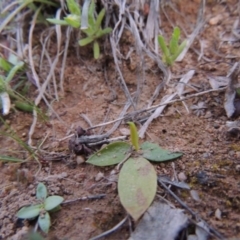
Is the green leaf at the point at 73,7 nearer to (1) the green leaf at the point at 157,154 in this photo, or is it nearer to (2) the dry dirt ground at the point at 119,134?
(2) the dry dirt ground at the point at 119,134

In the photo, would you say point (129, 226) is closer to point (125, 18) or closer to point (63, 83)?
point (63, 83)

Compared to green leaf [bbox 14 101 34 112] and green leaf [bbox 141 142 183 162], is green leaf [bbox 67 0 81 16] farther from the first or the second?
green leaf [bbox 141 142 183 162]

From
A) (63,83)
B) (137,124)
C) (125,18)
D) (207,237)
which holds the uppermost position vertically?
(125,18)

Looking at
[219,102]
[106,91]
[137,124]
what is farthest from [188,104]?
[106,91]

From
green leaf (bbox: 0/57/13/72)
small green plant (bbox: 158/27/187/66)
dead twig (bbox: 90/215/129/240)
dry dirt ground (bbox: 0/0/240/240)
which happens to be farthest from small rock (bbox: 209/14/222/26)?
dead twig (bbox: 90/215/129/240)

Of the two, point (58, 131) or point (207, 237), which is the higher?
point (58, 131)

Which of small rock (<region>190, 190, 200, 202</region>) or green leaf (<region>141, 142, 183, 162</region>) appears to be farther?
green leaf (<region>141, 142, 183, 162</region>)

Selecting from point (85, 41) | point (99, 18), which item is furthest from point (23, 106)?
point (99, 18)
